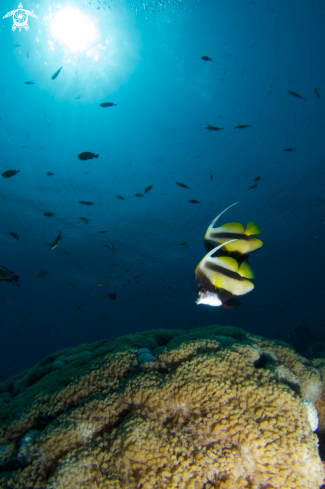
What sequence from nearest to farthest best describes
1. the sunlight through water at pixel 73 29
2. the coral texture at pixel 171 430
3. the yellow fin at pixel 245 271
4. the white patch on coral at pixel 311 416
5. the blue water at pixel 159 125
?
the coral texture at pixel 171 430 → the yellow fin at pixel 245 271 → the white patch on coral at pixel 311 416 → the sunlight through water at pixel 73 29 → the blue water at pixel 159 125

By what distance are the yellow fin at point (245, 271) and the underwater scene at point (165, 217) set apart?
0.07 feet

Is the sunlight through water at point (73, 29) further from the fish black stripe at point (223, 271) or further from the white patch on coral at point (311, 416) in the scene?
the white patch on coral at point (311, 416)

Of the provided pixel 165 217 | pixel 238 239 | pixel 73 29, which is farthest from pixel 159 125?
pixel 238 239

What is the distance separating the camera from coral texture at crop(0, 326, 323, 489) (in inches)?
63.4

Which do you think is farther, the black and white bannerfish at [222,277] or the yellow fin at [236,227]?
the yellow fin at [236,227]

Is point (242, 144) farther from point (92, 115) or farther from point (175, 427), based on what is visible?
point (175, 427)

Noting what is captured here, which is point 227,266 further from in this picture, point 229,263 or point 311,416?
point 311,416

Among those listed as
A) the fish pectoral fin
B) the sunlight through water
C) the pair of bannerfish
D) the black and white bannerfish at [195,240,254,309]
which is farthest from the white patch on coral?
→ the sunlight through water

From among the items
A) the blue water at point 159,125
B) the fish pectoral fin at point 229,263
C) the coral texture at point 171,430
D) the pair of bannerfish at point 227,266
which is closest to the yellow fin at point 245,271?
the pair of bannerfish at point 227,266

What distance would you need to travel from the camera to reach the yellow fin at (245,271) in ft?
5.68

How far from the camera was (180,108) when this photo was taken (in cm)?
1619

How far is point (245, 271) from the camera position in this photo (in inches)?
69.6

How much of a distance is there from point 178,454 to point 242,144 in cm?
2139

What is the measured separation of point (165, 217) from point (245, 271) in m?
24.7
